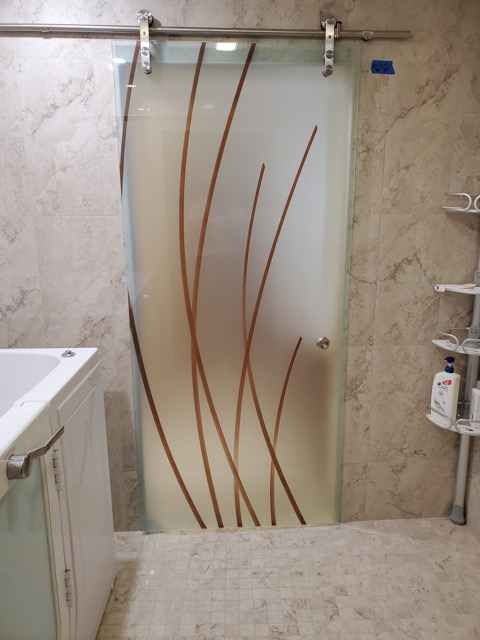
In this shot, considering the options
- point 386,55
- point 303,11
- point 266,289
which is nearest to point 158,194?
point 266,289

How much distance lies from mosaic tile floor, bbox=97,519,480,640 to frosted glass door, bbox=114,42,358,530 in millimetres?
154

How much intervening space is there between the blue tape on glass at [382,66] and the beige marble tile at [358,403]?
1.13 m

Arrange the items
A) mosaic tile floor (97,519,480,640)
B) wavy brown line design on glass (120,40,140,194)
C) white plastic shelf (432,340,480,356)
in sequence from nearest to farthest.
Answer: mosaic tile floor (97,519,480,640)
wavy brown line design on glass (120,40,140,194)
white plastic shelf (432,340,480,356)

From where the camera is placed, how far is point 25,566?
3.64ft

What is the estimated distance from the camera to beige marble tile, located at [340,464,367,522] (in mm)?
2135

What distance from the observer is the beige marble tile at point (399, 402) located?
204 cm

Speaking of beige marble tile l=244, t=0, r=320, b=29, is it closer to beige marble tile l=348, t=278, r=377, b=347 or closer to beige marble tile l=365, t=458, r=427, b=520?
beige marble tile l=348, t=278, r=377, b=347

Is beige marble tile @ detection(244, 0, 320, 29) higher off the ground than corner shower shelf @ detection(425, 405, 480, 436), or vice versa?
beige marble tile @ detection(244, 0, 320, 29)

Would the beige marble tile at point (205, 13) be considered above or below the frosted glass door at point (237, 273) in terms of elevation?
above

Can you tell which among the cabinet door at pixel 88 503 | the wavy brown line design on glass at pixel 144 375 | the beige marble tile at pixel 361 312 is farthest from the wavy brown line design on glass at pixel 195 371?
the beige marble tile at pixel 361 312

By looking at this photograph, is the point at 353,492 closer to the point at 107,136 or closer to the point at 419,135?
the point at 419,135

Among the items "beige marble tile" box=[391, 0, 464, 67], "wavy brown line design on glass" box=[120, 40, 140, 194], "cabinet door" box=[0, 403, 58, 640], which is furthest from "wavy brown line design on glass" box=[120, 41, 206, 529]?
"beige marble tile" box=[391, 0, 464, 67]

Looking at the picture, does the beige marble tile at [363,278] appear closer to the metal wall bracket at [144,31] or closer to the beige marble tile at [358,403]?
the beige marble tile at [358,403]

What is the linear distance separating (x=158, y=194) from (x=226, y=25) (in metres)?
0.68
